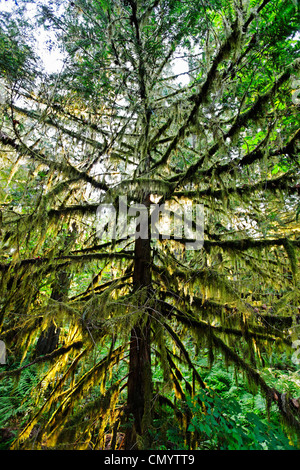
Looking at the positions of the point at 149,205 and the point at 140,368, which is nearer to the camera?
the point at 140,368

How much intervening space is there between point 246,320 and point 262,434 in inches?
48.6

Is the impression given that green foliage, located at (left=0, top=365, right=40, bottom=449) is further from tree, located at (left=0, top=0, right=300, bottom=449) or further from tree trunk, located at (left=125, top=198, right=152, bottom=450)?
tree trunk, located at (left=125, top=198, right=152, bottom=450)

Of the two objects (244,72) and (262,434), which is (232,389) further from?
(244,72)

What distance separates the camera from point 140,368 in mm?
3389

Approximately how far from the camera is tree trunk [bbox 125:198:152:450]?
296 centimetres

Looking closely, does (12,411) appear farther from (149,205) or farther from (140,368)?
(149,205)

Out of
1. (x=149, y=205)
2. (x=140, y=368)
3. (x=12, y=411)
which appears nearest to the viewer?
(x=140, y=368)

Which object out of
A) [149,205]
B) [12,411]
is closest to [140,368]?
[149,205]

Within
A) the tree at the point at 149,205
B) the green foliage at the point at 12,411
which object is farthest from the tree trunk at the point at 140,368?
the green foliage at the point at 12,411

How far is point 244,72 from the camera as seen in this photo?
288cm

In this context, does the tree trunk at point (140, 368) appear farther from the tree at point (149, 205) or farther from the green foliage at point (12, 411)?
the green foliage at point (12, 411)

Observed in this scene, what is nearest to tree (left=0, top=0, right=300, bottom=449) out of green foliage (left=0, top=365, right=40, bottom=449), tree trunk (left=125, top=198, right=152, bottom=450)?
tree trunk (left=125, top=198, right=152, bottom=450)

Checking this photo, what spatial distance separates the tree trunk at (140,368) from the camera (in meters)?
2.96
